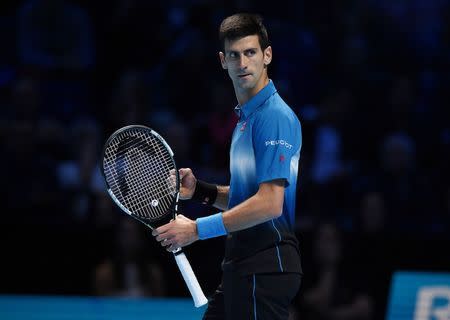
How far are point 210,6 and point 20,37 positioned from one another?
1.88 meters

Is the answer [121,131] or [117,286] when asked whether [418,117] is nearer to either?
[117,286]

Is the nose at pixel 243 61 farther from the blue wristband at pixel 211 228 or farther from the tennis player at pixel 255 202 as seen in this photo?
the blue wristband at pixel 211 228

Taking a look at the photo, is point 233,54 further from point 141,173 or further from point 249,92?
point 141,173

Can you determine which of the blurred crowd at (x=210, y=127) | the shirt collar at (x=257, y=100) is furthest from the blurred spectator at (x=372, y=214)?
the shirt collar at (x=257, y=100)

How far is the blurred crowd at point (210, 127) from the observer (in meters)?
7.66

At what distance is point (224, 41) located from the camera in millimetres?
4543

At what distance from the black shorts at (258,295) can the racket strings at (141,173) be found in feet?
1.79

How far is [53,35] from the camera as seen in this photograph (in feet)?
30.4

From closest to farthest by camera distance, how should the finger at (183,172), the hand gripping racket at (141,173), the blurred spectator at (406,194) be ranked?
the hand gripping racket at (141,173), the finger at (183,172), the blurred spectator at (406,194)

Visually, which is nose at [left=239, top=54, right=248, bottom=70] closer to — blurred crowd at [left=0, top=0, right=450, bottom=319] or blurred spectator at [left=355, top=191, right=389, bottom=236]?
blurred crowd at [left=0, top=0, right=450, bottom=319]

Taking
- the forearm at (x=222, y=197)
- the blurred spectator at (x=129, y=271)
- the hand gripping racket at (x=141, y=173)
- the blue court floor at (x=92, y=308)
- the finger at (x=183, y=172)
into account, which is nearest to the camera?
the hand gripping racket at (x=141, y=173)

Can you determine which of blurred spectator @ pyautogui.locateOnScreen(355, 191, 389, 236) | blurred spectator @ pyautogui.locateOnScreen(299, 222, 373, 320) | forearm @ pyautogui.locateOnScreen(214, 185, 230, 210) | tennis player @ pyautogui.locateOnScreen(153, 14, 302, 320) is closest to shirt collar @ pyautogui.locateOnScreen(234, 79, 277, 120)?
tennis player @ pyautogui.locateOnScreen(153, 14, 302, 320)

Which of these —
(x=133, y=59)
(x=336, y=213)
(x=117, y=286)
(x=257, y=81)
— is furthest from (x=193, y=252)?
(x=257, y=81)

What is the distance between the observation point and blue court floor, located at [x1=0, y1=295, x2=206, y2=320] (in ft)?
23.3
